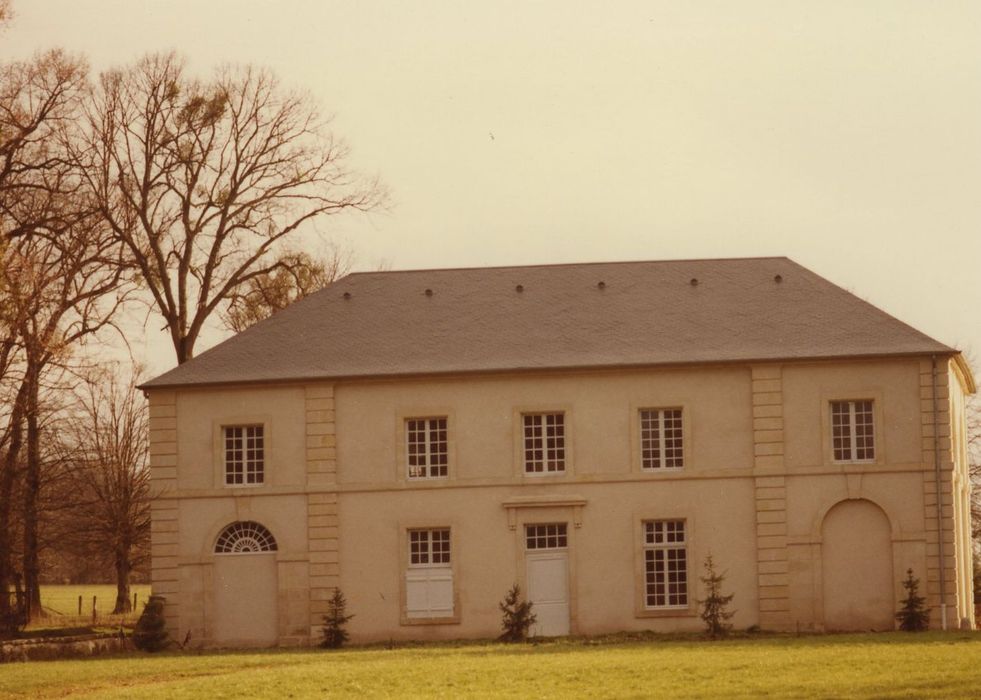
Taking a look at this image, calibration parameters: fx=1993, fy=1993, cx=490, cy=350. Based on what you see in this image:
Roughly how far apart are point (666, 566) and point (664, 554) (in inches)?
9.3

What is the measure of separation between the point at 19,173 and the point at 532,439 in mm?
12218

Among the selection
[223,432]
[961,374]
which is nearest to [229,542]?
[223,432]

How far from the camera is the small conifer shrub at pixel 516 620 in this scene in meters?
36.0

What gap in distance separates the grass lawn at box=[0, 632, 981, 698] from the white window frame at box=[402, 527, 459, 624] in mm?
4322

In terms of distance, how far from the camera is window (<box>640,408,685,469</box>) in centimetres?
3903

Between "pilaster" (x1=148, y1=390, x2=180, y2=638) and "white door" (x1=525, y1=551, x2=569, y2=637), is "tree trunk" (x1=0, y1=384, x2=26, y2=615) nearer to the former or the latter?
"pilaster" (x1=148, y1=390, x2=180, y2=638)

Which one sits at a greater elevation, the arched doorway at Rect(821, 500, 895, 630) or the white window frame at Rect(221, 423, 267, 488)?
the white window frame at Rect(221, 423, 267, 488)

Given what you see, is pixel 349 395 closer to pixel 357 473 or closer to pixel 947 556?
pixel 357 473

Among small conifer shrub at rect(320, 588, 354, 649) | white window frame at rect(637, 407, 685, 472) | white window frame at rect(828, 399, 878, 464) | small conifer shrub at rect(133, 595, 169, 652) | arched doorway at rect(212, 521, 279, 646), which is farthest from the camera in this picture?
white window frame at rect(637, 407, 685, 472)

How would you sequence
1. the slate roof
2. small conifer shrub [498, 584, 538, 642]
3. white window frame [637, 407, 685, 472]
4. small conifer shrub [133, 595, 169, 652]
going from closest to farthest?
small conifer shrub [498, 584, 538, 642] < small conifer shrub [133, 595, 169, 652] < white window frame [637, 407, 685, 472] < the slate roof

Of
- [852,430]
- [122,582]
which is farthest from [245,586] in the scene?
[122,582]

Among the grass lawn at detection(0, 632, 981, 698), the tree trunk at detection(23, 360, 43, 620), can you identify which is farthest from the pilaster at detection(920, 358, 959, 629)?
the tree trunk at detection(23, 360, 43, 620)

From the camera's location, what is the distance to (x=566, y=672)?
86.0 ft

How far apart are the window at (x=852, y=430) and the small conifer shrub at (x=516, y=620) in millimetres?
6834
